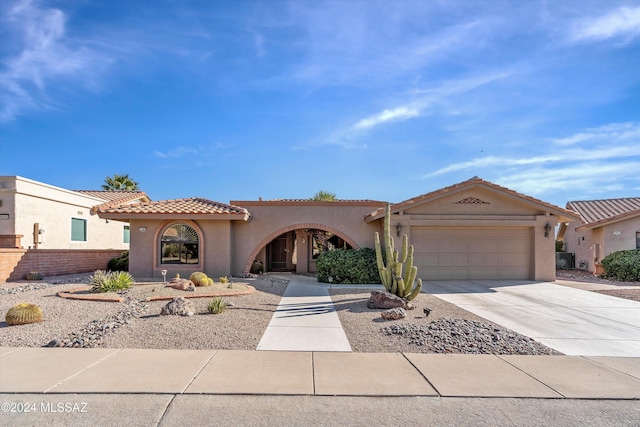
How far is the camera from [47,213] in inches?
792

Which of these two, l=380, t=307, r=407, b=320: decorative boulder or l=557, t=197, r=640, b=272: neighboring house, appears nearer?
l=380, t=307, r=407, b=320: decorative boulder

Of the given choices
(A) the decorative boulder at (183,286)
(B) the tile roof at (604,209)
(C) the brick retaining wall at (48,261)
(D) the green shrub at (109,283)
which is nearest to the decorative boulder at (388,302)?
(A) the decorative boulder at (183,286)

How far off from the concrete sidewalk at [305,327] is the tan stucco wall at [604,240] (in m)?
17.3

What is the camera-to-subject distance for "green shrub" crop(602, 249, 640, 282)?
688 inches

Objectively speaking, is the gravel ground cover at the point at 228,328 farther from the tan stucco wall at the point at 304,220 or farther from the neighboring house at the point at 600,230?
the neighboring house at the point at 600,230

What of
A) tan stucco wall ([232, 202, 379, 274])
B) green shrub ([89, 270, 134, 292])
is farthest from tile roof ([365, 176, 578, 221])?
green shrub ([89, 270, 134, 292])

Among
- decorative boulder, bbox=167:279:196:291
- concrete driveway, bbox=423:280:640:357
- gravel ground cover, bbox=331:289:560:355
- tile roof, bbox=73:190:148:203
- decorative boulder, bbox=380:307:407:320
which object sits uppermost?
tile roof, bbox=73:190:148:203

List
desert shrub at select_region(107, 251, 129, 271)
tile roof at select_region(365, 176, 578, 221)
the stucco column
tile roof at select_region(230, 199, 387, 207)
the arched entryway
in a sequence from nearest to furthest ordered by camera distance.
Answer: tile roof at select_region(365, 176, 578, 221)
tile roof at select_region(230, 199, 387, 207)
desert shrub at select_region(107, 251, 129, 271)
the arched entryway
the stucco column

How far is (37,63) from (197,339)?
1171 cm

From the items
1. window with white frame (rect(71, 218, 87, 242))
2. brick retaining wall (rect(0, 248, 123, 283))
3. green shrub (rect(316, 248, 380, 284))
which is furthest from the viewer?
window with white frame (rect(71, 218, 87, 242))

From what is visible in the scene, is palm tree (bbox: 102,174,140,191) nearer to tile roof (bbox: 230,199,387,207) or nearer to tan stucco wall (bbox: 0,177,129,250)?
tan stucco wall (bbox: 0,177,129,250)

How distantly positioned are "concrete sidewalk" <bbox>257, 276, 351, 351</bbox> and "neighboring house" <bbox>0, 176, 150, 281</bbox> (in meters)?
10.0

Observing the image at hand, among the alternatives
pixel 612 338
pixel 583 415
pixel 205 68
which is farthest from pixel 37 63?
pixel 612 338

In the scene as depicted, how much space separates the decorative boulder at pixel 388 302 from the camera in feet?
33.0
